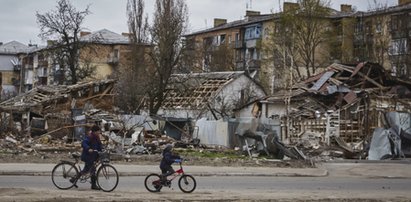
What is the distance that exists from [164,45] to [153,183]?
3151cm

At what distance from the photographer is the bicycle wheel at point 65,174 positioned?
56.7 ft

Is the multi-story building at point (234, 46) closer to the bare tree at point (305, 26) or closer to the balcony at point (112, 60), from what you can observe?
the balcony at point (112, 60)

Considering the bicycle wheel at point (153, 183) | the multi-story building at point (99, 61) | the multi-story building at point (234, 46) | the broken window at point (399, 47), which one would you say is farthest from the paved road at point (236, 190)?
the multi-story building at point (99, 61)

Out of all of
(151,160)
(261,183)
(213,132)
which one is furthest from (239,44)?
(261,183)

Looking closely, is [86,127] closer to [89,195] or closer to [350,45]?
[89,195]

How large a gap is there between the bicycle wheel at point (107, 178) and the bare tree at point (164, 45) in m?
31.3

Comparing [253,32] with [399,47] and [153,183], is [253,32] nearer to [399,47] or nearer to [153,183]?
[399,47]

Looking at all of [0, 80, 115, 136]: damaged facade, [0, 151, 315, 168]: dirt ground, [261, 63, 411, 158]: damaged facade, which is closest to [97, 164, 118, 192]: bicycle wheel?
[0, 151, 315, 168]: dirt ground

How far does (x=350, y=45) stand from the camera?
6962 cm

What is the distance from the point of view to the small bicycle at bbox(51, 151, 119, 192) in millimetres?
17094

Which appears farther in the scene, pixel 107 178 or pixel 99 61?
pixel 99 61

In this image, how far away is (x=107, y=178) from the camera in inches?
674

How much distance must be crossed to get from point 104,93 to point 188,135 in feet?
39.2

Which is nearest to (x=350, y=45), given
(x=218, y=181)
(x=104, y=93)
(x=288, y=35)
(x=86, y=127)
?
(x=288, y=35)
